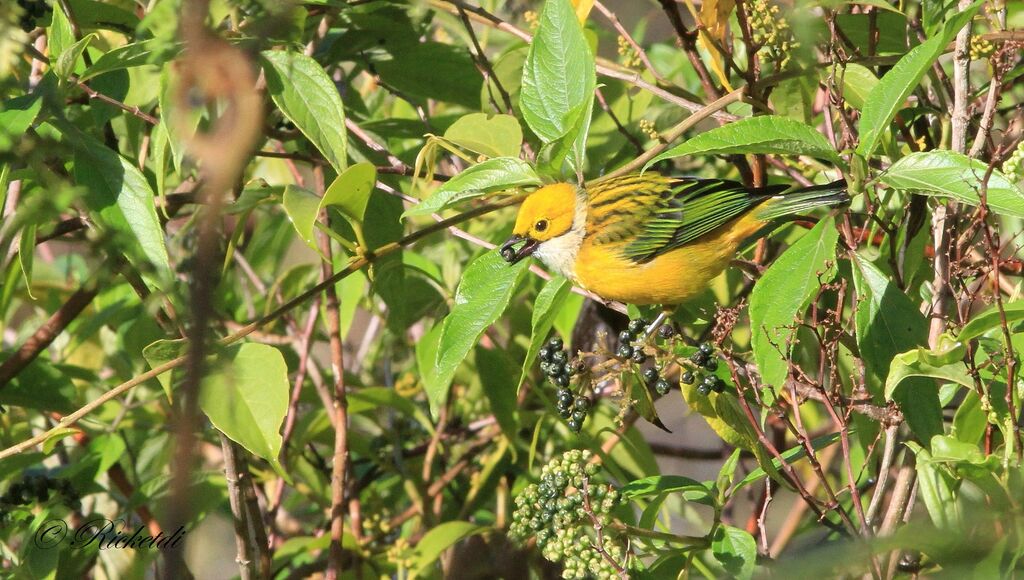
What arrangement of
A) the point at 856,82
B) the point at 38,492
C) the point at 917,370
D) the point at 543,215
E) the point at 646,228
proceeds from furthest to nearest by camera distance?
the point at 646,228 → the point at 543,215 → the point at 38,492 → the point at 856,82 → the point at 917,370

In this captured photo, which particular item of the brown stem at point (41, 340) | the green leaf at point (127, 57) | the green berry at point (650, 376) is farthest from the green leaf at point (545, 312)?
the brown stem at point (41, 340)

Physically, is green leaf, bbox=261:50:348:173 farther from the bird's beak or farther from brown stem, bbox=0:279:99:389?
brown stem, bbox=0:279:99:389

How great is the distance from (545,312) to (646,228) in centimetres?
124

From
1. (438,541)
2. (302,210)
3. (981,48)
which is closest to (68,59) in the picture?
(302,210)

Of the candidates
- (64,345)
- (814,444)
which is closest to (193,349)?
(814,444)

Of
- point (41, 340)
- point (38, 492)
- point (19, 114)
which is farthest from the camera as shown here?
point (41, 340)

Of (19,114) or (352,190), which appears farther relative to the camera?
(352,190)

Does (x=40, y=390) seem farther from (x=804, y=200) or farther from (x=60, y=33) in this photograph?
(x=804, y=200)

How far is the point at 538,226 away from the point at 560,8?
0.93 m

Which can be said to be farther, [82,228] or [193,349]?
[82,228]

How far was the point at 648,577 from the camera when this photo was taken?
2252mm

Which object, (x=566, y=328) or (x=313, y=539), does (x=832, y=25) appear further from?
(x=313, y=539)

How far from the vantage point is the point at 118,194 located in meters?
2.32

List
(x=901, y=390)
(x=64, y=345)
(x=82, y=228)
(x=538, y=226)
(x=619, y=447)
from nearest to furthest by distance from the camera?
(x=901, y=390) → (x=82, y=228) → (x=538, y=226) → (x=619, y=447) → (x=64, y=345)
